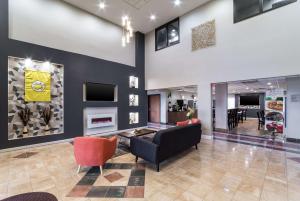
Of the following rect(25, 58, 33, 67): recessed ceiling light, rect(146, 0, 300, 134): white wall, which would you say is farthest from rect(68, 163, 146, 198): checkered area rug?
rect(25, 58, 33, 67): recessed ceiling light

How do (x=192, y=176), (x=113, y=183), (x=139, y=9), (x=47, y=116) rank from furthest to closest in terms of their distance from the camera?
(x=139, y=9) → (x=47, y=116) → (x=192, y=176) → (x=113, y=183)

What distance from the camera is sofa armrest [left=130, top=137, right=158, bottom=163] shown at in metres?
3.08

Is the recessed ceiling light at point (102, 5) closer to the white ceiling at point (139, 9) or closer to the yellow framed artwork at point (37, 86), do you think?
the white ceiling at point (139, 9)

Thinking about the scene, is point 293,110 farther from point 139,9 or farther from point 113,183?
point 139,9

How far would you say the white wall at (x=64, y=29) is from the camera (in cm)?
468

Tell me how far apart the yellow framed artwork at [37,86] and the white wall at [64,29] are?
3.67 feet

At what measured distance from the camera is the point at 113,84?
7.11m

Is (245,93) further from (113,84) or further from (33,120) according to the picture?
(33,120)

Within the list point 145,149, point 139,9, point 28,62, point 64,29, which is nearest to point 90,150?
point 145,149

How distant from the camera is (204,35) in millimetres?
5992

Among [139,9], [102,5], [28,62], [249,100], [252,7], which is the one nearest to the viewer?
[28,62]

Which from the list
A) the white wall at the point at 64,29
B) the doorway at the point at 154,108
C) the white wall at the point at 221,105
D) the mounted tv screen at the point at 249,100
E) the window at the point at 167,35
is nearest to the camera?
the white wall at the point at 64,29

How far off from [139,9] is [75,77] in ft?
13.0

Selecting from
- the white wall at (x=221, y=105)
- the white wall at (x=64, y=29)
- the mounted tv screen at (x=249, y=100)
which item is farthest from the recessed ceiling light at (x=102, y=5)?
the mounted tv screen at (x=249, y=100)
